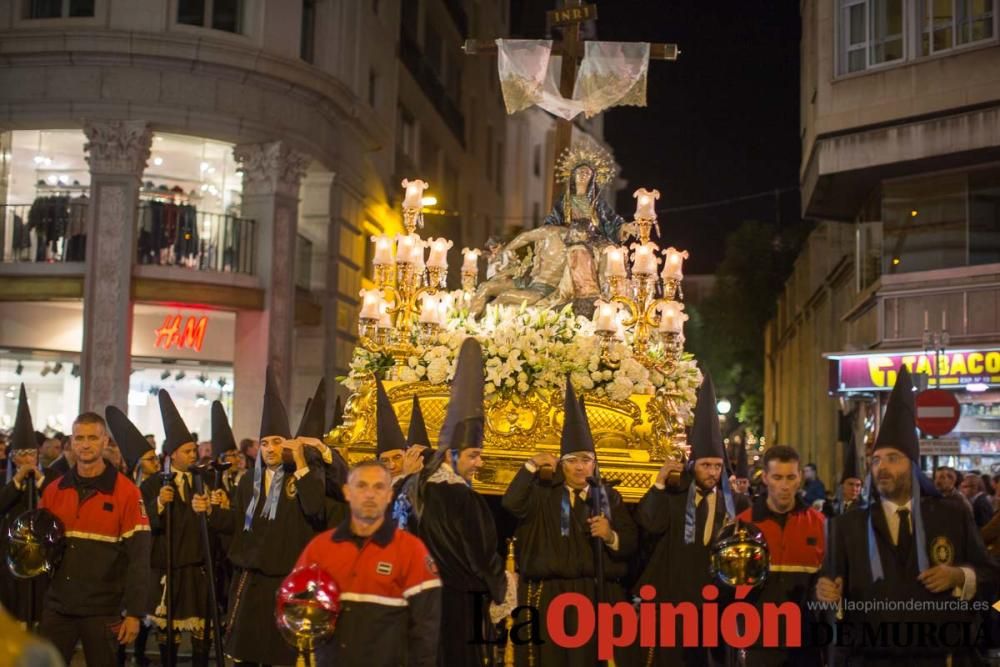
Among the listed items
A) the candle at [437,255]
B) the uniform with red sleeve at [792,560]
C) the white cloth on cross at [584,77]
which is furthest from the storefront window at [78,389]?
the uniform with red sleeve at [792,560]

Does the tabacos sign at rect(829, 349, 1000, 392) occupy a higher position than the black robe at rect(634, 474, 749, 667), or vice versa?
the tabacos sign at rect(829, 349, 1000, 392)

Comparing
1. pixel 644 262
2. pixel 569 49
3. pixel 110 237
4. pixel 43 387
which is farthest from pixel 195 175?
pixel 644 262

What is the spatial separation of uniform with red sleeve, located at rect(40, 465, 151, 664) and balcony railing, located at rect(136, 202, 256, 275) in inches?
645

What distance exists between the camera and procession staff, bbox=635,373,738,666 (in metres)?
9.31

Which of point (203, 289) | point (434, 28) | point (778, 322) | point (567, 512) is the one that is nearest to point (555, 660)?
point (567, 512)

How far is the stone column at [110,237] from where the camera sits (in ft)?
78.3

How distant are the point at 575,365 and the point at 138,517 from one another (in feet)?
13.5

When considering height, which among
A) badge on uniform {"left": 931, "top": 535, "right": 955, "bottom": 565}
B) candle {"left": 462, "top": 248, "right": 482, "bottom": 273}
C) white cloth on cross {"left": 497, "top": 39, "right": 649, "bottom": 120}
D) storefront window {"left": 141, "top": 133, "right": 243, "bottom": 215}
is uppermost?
storefront window {"left": 141, "top": 133, "right": 243, "bottom": 215}

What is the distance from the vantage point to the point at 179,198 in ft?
87.9

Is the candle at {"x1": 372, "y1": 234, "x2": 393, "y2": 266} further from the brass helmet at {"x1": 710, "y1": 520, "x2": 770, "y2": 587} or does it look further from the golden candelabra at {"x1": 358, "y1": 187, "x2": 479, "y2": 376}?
the brass helmet at {"x1": 710, "y1": 520, "x2": 770, "y2": 587}

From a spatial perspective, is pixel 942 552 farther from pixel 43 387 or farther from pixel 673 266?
pixel 43 387

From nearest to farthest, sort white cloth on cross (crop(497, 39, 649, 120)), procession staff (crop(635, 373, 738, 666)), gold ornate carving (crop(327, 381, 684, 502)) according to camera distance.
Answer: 1. procession staff (crop(635, 373, 738, 666))
2. gold ornate carving (crop(327, 381, 684, 502))
3. white cloth on cross (crop(497, 39, 649, 120))

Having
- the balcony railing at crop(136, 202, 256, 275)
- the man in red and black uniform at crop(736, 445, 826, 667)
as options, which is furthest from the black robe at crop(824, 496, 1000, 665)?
the balcony railing at crop(136, 202, 256, 275)

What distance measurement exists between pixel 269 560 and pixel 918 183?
16064 mm
